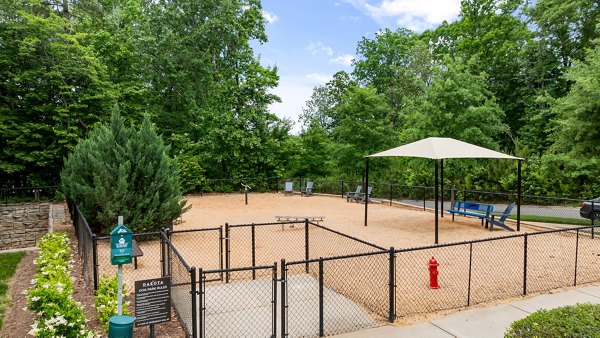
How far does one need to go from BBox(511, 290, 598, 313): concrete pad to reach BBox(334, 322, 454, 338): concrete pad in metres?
1.97

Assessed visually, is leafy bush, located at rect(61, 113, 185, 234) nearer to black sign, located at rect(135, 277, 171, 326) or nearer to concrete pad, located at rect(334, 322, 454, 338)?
black sign, located at rect(135, 277, 171, 326)

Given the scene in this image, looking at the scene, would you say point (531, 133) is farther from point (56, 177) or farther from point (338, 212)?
point (56, 177)

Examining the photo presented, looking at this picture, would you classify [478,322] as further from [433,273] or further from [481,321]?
[433,273]

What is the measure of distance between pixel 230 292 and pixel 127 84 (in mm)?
22879

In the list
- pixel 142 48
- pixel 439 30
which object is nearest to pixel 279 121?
pixel 142 48

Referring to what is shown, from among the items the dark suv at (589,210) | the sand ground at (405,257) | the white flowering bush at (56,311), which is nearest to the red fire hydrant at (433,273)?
the sand ground at (405,257)

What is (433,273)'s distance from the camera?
7.51 metres

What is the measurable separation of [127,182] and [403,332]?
9312 millimetres

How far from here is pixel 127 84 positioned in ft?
85.8

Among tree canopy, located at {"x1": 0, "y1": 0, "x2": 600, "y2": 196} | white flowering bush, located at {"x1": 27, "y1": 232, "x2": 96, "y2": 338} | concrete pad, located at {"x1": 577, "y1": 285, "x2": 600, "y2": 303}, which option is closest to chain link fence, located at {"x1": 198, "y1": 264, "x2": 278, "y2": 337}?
white flowering bush, located at {"x1": 27, "y1": 232, "x2": 96, "y2": 338}

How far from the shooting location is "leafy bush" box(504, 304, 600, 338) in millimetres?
4090

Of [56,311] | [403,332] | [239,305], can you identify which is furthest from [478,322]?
[56,311]

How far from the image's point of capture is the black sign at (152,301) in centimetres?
496

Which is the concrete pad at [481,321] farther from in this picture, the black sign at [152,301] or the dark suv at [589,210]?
the dark suv at [589,210]
